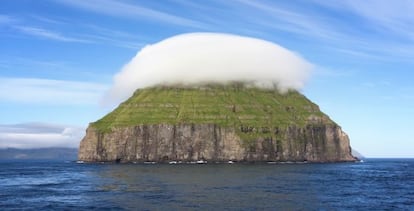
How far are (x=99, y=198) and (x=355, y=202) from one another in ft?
142

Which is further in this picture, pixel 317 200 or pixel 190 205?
pixel 317 200

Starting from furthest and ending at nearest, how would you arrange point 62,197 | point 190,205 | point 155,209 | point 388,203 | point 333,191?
point 333,191
point 62,197
point 388,203
point 190,205
point 155,209

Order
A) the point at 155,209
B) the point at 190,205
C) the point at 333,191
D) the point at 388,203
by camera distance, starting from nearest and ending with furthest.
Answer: the point at 155,209 < the point at 190,205 < the point at 388,203 < the point at 333,191

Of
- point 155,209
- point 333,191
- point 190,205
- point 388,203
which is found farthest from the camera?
point 333,191

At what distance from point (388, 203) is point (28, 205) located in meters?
58.0

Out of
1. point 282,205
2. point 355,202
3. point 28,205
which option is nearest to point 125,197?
point 28,205

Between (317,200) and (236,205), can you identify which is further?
(317,200)

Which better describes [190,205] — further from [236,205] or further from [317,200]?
[317,200]

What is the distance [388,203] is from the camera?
3538 inches

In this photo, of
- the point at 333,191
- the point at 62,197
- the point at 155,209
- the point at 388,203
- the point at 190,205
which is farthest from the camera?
the point at 333,191

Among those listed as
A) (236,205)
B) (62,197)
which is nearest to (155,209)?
(236,205)

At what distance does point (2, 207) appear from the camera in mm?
80125

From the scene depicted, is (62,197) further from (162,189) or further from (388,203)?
(388,203)

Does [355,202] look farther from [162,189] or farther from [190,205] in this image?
[162,189]
